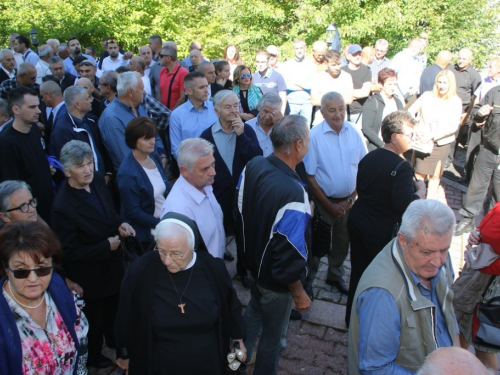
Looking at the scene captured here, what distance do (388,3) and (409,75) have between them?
4.40 meters

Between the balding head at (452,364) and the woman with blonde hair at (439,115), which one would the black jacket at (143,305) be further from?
the woman with blonde hair at (439,115)

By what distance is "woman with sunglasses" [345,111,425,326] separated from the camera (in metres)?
3.51

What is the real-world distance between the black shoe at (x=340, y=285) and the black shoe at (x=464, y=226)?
7.99 feet

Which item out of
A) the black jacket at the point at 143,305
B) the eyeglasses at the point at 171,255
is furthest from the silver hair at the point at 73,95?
the eyeglasses at the point at 171,255

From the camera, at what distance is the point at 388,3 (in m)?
12.7

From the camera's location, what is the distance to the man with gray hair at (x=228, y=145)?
4.86 metres

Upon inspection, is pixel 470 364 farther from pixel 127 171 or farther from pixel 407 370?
pixel 127 171

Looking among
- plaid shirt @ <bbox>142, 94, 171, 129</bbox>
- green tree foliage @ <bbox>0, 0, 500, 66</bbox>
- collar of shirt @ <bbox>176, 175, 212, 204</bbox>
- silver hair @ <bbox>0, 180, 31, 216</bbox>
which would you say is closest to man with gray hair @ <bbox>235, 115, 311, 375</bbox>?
collar of shirt @ <bbox>176, 175, 212, 204</bbox>

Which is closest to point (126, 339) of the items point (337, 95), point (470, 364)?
point (470, 364)

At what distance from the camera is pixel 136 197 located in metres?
4.11

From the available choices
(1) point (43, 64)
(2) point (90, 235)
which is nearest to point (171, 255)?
(2) point (90, 235)

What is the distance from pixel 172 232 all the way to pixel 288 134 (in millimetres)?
1209

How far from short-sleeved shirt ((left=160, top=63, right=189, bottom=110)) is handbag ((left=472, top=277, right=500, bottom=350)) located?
5.60 metres

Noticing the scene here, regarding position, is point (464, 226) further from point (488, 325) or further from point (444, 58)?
Result: point (444, 58)
